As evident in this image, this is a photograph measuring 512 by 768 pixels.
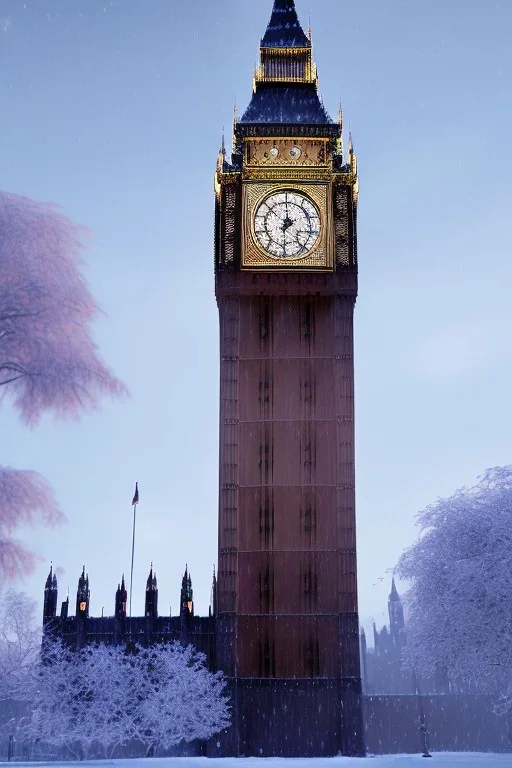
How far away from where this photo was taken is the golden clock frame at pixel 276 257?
242 ft

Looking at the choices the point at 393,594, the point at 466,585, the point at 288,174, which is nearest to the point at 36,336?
the point at 466,585

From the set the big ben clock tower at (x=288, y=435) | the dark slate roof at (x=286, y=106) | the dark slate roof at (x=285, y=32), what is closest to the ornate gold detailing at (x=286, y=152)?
the big ben clock tower at (x=288, y=435)

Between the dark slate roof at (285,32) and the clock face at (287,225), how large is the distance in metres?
16.3

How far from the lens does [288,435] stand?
2803 inches

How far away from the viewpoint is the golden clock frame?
2901 inches

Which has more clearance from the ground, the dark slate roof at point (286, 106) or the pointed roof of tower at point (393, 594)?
the dark slate roof at point (286, 106)

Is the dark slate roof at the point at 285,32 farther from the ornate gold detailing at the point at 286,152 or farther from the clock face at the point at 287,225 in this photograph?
the clock face at the point at 287,225

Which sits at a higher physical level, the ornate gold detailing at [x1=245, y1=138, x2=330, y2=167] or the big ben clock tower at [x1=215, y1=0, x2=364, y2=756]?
the ornate gold detailing at [x1=245, y1=138, x2=330, y2=167]

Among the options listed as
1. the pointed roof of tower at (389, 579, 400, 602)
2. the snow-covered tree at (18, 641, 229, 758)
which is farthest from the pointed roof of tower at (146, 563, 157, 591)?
the pointed roof of tower at (389, 579, 400, 602)

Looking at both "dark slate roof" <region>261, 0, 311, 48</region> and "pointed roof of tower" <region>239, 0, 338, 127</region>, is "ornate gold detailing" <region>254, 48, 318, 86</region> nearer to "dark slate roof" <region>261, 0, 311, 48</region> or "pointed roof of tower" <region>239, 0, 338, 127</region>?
"pointed roof of tower" <region>239, 0, 338, 127</region>

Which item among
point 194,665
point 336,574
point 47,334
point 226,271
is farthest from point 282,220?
point 47,334

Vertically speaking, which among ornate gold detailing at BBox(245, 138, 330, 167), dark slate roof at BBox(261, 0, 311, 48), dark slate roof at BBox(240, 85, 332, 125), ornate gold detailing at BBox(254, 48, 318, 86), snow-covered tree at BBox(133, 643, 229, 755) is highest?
dark slate roof at BBox(261, 0, 311, 48)

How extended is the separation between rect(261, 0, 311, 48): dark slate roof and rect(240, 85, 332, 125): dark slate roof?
406cm

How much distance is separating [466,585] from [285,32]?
172 ft
